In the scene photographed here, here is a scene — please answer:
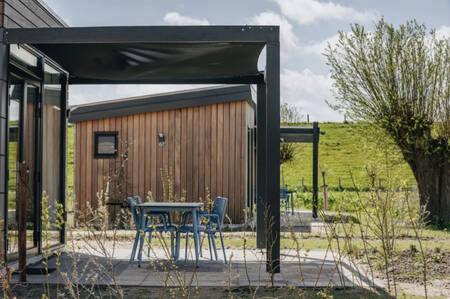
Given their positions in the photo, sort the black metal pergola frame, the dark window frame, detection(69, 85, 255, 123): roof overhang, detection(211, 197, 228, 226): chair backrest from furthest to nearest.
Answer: the black metal pergola frame, the dark window frame, detection(69, 85, 255, 123): roof overhang, detection(211, 197, 228, 226): chair backrest

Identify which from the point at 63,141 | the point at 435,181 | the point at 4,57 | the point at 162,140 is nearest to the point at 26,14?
the point at 4,57

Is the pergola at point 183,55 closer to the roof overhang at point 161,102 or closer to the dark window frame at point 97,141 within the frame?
the roof overhang at point 161,102

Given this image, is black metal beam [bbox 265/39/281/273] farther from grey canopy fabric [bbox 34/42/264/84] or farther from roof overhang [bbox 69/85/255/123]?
roof overhang [bbox 69/85/255/123]

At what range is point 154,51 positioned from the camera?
21.3 ft

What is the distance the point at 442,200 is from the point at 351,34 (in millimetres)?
3908

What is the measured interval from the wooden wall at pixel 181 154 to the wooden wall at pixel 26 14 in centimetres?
454

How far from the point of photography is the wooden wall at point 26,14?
Answer: 5.86 m

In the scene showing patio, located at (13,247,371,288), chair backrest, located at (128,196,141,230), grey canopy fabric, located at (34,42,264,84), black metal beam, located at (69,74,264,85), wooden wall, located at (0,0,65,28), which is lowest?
patio, located at (13,247,371,288)

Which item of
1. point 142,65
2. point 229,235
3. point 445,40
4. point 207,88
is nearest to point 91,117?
point 207,88

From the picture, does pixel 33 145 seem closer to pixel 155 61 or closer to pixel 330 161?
pixel 155 61

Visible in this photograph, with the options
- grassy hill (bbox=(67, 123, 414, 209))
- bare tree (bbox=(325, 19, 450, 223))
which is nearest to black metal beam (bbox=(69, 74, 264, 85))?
bare tree (bbox=(325, 19, 450, 223))

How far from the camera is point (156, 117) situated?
1188cm

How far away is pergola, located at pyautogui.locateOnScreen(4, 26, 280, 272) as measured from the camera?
580 cm

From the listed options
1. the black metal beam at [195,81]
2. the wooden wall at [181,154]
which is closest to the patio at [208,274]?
the black metal beam at [195,81]
